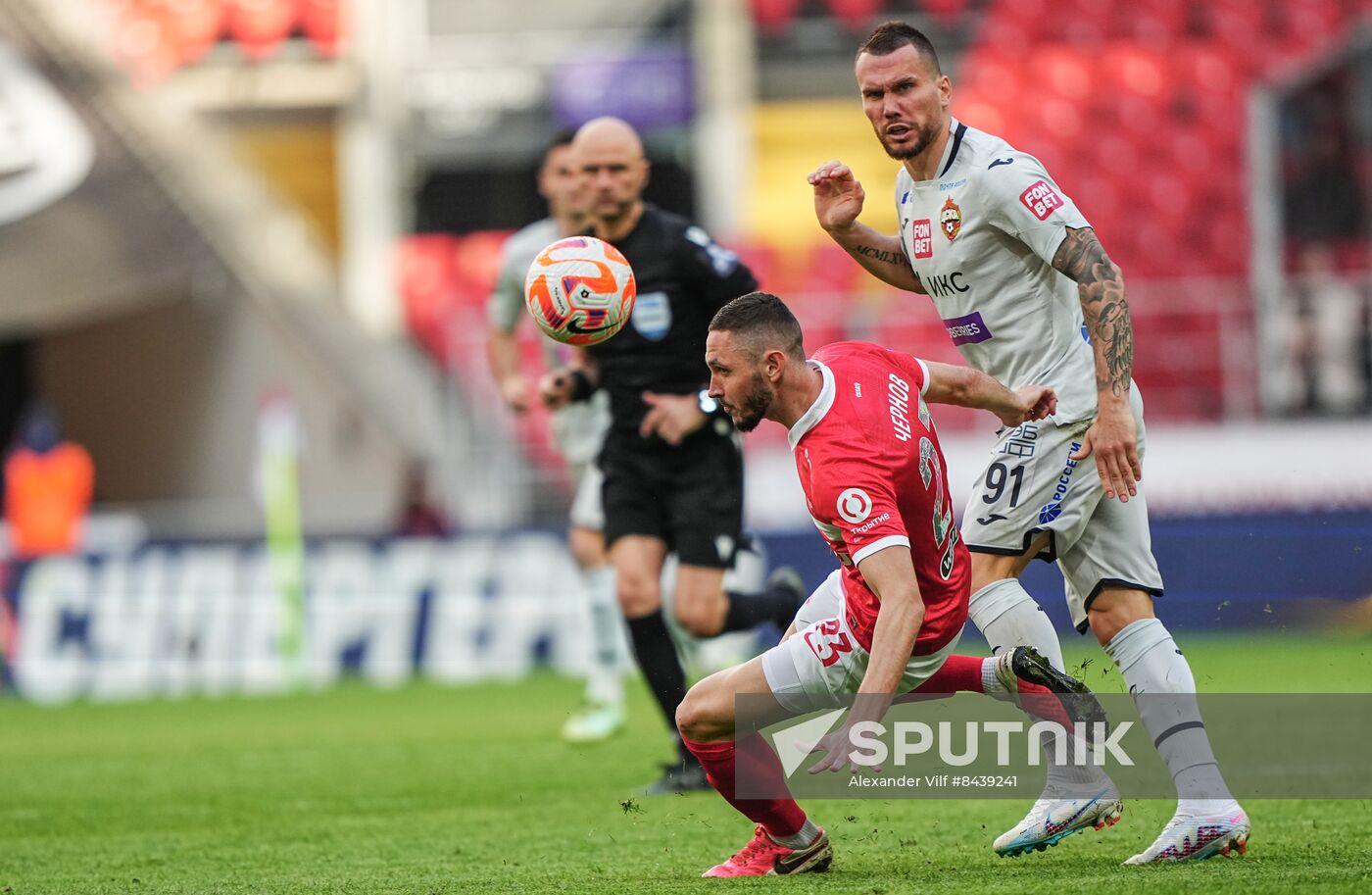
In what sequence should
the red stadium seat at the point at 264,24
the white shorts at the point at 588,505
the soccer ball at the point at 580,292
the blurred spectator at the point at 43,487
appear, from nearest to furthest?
the soccer ball at the point at 580,292, the white shorts at the point at 588,505, the blurred spectator at the point at 43,487, the red stadium seat at the point at 264,24

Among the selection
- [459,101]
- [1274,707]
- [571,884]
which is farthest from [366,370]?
[571,884]

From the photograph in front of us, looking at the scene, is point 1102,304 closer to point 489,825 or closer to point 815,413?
point 815,413

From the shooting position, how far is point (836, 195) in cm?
549

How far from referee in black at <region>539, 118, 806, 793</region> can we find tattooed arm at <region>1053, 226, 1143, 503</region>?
2.29m

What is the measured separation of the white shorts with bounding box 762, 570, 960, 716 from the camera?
4.79 meters

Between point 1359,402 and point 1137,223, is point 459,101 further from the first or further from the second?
point 1359,402

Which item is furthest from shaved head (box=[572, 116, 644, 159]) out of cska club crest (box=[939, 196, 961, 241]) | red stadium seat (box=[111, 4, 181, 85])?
red stadium seat (box=[111, 4, 181, 85])

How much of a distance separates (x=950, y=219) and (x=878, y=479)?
110cm

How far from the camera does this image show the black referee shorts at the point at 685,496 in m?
7.20

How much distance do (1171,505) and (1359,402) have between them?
2596mm

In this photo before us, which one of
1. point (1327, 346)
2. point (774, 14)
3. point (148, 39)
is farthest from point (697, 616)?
point (148, 39)

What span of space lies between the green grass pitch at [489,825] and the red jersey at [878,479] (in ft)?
2.36

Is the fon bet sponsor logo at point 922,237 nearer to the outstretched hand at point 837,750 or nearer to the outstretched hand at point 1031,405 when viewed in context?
the outstretched hand at point 1031,405

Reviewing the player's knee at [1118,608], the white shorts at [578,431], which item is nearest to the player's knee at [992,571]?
the player's knee at [1118,608]
